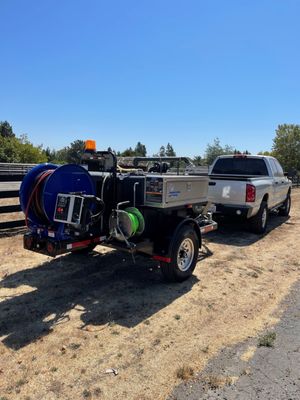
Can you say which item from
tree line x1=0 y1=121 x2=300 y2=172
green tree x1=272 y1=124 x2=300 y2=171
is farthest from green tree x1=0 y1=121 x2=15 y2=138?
green tree x1=272 y1=124 x2=300 y2=171

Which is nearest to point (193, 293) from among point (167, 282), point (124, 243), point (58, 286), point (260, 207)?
point (167, 282)

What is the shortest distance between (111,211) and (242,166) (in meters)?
6.23

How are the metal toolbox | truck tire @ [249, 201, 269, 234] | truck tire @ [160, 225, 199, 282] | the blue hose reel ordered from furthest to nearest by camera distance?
1. truck tire @ [249, 201, 269, 234]
2. truck tire @ [160, 225, 199, 282]
3. the metal toolbox
4. the blue hose reel

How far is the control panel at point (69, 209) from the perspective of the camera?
4577 mm

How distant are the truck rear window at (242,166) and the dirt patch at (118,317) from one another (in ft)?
12.4

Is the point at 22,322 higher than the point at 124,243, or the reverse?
the point at 124,243

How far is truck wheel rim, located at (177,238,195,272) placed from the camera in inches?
226

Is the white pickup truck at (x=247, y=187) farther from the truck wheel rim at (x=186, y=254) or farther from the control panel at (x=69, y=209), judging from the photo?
the control panel at (x=69, y=209)

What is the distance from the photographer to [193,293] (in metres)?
5.27

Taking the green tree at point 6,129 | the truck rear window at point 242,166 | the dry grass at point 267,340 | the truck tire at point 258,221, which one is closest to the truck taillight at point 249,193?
the truck tire at point 258,221

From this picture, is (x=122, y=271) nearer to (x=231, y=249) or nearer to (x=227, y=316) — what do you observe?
(x=227, y=316)

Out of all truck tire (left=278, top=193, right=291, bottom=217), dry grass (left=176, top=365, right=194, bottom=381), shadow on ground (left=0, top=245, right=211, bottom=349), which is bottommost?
dry grass (left=176, top=365, right=194, bottom=381)

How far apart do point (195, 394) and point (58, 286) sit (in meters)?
2.87

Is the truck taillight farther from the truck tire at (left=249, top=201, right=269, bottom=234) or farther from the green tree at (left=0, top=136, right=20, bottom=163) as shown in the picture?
the green tree at (left=0, top=136, right=20, bottom=163)
